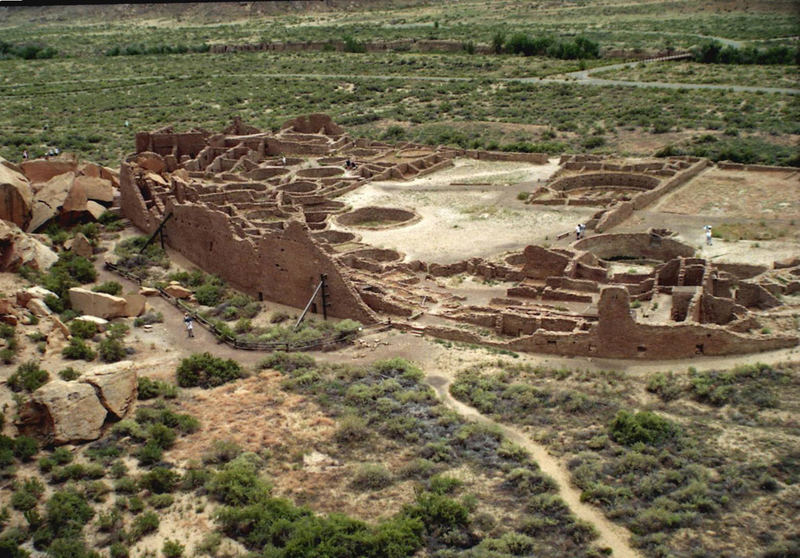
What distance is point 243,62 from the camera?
368 feet

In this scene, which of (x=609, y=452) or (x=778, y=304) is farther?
(x=778, y=304)

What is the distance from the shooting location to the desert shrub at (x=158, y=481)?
67.7 ft

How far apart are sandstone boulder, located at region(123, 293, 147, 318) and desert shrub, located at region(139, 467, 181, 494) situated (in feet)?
42.9

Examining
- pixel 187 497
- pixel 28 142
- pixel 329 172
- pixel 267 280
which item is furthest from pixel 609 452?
pixel 28 142

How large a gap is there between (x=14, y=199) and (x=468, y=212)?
863 inches

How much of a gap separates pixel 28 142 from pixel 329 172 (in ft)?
83.6

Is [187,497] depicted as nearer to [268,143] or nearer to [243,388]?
[243,388]

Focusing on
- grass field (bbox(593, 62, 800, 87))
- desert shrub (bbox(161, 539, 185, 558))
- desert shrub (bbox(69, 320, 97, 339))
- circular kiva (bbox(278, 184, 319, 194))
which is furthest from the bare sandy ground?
grass field (bbox(593, 62, 800, 87))

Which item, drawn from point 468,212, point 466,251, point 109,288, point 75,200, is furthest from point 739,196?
point 75,200

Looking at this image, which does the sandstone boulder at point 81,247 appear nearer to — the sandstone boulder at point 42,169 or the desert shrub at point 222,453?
the sandstone boulder at point 42,169

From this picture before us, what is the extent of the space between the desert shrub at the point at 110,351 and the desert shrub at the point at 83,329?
1.36 meters

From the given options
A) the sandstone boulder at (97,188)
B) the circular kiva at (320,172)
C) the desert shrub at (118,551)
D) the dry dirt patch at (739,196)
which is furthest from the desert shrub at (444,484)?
the circular kiva at (320,172)

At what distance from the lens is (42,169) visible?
47.7 metres

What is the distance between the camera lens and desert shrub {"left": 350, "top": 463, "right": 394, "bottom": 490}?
20922 mm
